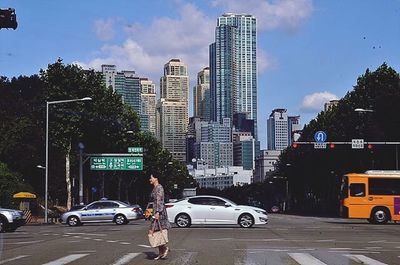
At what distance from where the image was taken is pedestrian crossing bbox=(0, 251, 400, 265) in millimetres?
15469

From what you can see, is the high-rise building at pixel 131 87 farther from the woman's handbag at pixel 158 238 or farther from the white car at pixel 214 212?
the woman's handbag at pixel 158 238

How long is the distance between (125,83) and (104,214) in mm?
88352

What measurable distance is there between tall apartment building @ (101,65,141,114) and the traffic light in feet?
282

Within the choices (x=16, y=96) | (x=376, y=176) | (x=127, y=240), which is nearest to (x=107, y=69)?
(x=16, y=96)

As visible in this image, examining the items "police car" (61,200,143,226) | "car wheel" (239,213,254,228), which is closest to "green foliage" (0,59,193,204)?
"police car" (61,200,143,226)

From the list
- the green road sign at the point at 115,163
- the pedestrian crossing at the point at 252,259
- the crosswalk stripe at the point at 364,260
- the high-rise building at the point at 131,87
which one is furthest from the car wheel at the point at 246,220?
the high-rise building at the point at 131,87

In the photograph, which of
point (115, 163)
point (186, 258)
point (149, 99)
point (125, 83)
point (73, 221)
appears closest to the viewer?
point (186, 258)

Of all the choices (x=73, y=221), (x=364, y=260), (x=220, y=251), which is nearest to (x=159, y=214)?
(x=220, y=251)

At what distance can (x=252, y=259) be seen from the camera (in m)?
16.0

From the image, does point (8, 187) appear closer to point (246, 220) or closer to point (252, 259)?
point (246, 220)

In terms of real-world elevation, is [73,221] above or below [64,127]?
below

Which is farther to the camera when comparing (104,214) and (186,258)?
(104,214)

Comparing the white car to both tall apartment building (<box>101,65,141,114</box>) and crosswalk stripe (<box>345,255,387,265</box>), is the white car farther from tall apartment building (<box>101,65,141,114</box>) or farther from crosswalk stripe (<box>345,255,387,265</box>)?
tall apartment building (<box>101,65,141,114</box>)

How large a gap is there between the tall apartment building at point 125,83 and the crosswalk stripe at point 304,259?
87.7m
